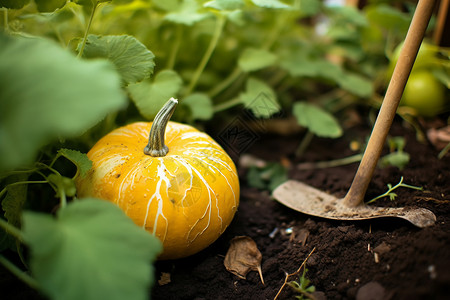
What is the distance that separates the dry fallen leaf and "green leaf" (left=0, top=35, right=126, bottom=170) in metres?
0.69

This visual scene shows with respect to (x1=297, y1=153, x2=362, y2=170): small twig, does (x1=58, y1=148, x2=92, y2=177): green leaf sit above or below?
above

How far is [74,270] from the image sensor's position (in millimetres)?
657

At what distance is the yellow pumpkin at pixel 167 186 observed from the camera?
1000mm

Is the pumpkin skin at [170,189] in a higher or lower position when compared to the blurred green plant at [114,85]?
lower

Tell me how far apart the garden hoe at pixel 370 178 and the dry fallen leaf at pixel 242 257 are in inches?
8.4

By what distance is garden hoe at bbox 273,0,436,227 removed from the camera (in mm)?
961

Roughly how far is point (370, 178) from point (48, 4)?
127 centimetres

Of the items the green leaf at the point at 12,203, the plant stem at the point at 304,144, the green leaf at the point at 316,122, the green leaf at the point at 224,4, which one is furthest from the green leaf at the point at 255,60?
the green leaf at the point at 12,203

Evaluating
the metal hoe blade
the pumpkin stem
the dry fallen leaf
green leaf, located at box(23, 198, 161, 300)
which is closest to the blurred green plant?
green leaf, located at box(23, 198, 161, 300)

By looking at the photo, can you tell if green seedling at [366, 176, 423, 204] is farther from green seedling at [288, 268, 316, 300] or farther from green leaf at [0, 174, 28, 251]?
green leaf at [0, 174, 28, 251]

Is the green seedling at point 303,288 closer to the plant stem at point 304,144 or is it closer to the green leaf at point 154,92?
the green leaf at point 154,92

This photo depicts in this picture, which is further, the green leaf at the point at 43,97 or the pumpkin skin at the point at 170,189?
the pumpkin skin at the point at 170,189

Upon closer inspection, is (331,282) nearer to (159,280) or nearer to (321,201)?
(321,201)

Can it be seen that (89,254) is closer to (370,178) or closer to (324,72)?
(370,178)
